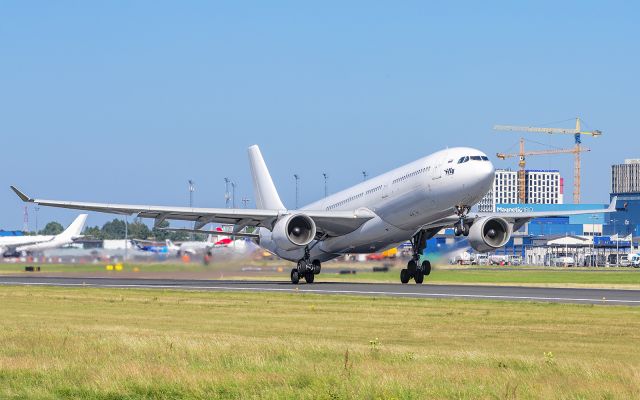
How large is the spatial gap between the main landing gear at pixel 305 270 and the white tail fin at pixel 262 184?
11.5 meters

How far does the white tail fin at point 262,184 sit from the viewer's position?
70969 mm

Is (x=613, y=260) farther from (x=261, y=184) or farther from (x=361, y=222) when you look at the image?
(x=361, y=222)

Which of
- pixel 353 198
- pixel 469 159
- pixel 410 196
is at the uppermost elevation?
pixel 469 159

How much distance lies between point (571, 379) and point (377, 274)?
44340 mm

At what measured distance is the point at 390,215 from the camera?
55031 mm

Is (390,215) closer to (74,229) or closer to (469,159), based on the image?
(469,159)

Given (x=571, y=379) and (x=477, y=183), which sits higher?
(x=477, y=183)

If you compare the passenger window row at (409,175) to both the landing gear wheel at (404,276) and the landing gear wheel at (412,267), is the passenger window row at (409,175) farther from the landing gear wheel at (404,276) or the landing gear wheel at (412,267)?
the landing gear wheel at (404,276)

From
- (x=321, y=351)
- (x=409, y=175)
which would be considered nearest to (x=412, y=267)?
(x=409, y=175)

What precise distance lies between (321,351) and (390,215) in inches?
1318

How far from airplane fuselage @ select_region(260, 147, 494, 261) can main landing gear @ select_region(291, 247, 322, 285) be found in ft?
5.47

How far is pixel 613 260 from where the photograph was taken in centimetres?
14488

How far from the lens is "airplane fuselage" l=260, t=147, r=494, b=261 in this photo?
168ft

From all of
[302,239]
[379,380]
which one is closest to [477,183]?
[302,239]
